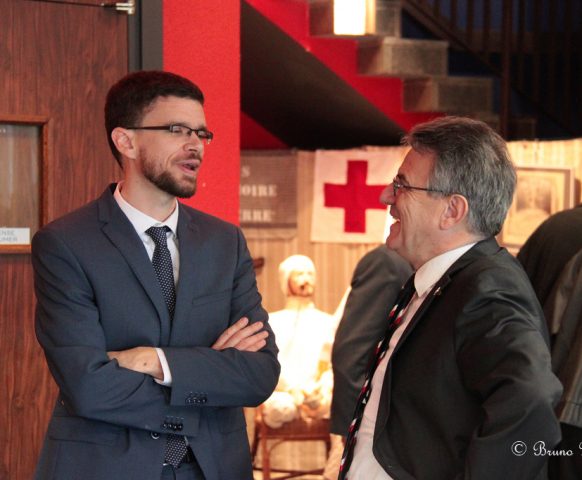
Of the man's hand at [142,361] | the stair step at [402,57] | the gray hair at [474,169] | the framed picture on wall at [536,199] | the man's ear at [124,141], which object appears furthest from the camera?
the stair step at [402,57]

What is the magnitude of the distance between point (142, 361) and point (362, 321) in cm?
133

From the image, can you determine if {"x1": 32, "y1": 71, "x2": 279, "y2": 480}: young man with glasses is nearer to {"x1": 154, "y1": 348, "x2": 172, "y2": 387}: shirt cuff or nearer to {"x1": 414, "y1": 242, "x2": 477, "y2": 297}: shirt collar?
{"x1": 154, "y1": 348, "x2": 172, "y2": 387}: shirt cuff

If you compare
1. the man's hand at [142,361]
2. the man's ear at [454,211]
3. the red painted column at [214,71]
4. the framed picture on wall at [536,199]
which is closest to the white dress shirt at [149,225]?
the man's hand at [142,361]

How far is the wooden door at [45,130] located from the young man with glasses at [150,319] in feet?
2.29

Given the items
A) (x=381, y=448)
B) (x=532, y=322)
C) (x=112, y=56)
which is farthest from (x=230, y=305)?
(x=112, y=56)

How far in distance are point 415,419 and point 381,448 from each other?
9cm

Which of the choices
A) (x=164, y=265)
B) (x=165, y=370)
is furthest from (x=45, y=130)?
(x=165, y=370)

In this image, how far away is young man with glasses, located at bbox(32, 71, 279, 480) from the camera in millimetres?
2301

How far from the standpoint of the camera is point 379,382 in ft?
6.98

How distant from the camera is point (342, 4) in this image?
573cm

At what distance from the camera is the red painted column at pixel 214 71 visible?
3.52 meters

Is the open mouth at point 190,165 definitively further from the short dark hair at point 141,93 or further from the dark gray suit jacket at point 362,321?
the dark gray suit jacket at point 362,321

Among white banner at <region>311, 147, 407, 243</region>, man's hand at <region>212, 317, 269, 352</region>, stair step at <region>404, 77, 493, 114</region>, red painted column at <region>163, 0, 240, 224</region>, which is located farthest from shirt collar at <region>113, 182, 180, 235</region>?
white banner at <region>311, 147, 407, 243</region>

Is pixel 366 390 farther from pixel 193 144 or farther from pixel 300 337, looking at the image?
pixel 300 337
